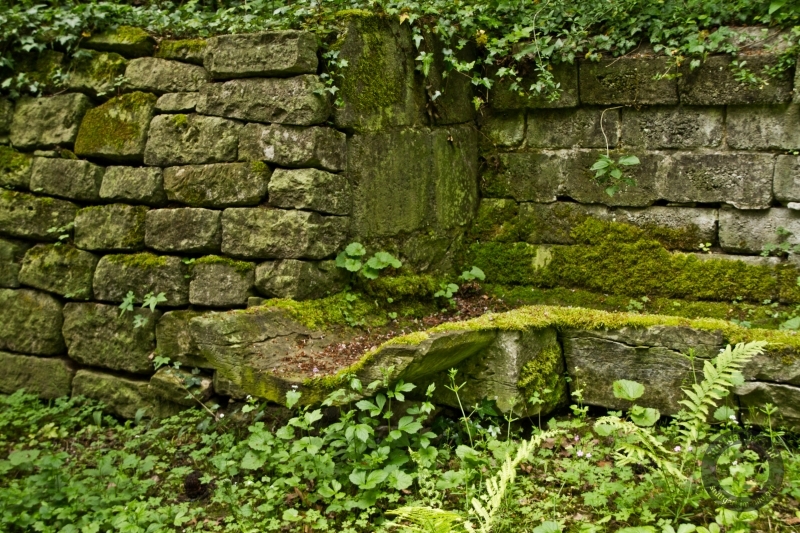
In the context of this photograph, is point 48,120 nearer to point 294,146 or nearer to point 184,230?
point 184,230

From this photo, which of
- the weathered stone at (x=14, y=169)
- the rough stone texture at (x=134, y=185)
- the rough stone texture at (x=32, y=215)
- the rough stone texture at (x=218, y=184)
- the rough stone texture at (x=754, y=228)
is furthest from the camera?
the weathered stone at (x=14, y=169)

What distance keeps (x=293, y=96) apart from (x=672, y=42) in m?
2.44

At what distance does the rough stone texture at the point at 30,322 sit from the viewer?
4902mm

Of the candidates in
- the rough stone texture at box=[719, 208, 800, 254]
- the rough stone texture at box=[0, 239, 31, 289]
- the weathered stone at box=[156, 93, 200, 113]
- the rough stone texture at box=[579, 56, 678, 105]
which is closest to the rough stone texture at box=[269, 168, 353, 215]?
the weathered stone at box=[156, 93, 200, 113]

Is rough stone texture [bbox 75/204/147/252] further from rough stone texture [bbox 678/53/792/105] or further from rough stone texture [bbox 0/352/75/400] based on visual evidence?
rough stone texture [bbox 678/53/792/105]

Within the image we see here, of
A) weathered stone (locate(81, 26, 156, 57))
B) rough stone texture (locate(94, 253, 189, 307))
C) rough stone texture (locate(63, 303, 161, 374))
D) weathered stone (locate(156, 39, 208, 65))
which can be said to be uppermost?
weathered stone (locate(81, 26, 156, 57))

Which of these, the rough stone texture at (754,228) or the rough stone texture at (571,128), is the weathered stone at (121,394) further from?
the rough stone texture at (754,228)

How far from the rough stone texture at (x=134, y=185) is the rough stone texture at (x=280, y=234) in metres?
0.59

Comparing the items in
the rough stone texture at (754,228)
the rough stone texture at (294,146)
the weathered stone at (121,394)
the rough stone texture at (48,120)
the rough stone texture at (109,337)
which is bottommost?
the weathered stone at (121,394)

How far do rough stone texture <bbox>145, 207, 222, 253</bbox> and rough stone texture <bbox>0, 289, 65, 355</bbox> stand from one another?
38.7 inches

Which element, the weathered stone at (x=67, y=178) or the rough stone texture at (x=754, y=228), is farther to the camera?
the weathered stone at (x=67, y=178)

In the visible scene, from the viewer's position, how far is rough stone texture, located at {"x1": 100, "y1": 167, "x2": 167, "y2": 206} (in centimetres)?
455

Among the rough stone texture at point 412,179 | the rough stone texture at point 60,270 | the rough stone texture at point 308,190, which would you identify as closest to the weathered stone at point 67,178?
the rough stone texture at point 60,270

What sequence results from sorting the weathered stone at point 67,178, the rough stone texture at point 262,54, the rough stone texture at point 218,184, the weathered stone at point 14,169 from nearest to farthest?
the rough stone texture at point 262,54, the rough stone texture at point 218,184, the weathered stone at point 67,178, the weathered stone at point 14,169
